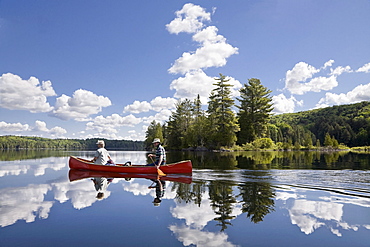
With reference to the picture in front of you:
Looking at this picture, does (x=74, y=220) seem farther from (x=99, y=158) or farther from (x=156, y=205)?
(x=99, y=158)

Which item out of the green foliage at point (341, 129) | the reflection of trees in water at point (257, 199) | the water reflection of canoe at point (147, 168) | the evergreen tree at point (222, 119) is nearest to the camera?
the reflection of trees in water at point (257, 199)

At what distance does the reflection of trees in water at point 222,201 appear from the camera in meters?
5.56

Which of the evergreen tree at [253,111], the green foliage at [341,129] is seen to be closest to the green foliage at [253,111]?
the evergreen tree at [253,111]

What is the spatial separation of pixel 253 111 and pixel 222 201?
170 ft

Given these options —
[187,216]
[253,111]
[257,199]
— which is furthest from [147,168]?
[253,111]

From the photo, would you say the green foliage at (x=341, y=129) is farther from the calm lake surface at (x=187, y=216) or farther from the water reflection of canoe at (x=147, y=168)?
the calm lake surface at (x=187, y=216)

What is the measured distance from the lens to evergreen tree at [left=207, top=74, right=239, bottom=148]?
4991cm

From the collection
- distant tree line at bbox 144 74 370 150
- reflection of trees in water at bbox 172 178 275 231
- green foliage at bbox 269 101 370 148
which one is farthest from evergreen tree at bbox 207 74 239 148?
reflection of trees in water at bbox 172 178 275 231

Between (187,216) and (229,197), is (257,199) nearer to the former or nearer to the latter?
(229,197)

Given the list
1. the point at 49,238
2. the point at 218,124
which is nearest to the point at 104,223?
the point at 49,238

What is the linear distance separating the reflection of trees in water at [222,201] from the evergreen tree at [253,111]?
47410mm

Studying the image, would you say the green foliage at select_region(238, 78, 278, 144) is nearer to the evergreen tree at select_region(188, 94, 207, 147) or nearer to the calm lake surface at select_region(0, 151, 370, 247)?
the evergreen tree at select_region(188, 94, 207, 147)

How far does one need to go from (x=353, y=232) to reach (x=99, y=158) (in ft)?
39.3

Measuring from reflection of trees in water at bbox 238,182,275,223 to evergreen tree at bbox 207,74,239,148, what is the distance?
39887 mm
